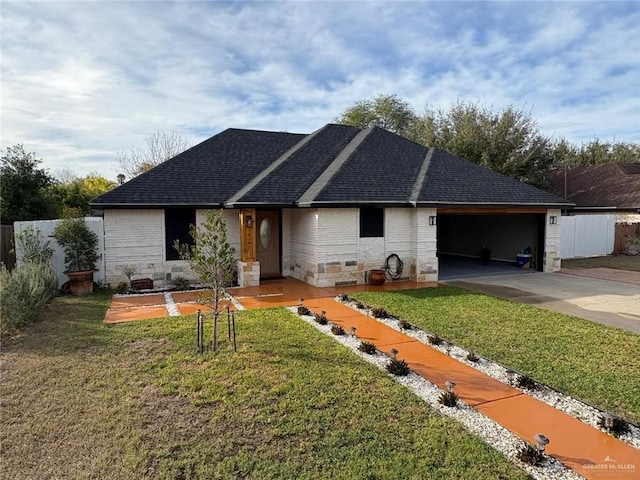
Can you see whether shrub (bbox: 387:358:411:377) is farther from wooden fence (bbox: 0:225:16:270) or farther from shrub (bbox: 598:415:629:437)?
wooden fence (bbox: 0:225:16:270)

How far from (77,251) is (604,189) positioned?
29.5 m

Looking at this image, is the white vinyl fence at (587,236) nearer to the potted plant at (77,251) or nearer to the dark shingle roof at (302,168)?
the dark shingle roof at (302,168)

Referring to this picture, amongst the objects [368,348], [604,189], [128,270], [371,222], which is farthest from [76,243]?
[604,189]

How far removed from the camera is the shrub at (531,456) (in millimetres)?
3568

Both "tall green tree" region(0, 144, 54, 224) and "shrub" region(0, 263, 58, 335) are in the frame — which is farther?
"tall green tree" region(0, 144, 54, 224)

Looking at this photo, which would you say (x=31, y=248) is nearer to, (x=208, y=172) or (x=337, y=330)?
(x=208, y=172)

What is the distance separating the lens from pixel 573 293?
11156 millimetres

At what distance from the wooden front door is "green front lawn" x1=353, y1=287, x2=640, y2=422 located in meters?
4.72

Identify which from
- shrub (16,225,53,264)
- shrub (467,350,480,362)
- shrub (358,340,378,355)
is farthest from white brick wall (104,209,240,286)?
shrub (467,350,480,362)

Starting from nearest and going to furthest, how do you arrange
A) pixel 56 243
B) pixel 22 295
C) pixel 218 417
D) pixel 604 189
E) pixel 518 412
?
Result: pixel 218 417 < pixel 518 412 < pixel 22 295 < pixel 56 243 < pixel 604 189

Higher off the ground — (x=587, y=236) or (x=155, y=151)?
(x=155, y=151)

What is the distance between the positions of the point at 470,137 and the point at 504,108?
2.96 m

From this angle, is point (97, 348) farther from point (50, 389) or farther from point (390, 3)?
point (390, 3)

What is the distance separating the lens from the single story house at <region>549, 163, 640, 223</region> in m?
23.2
